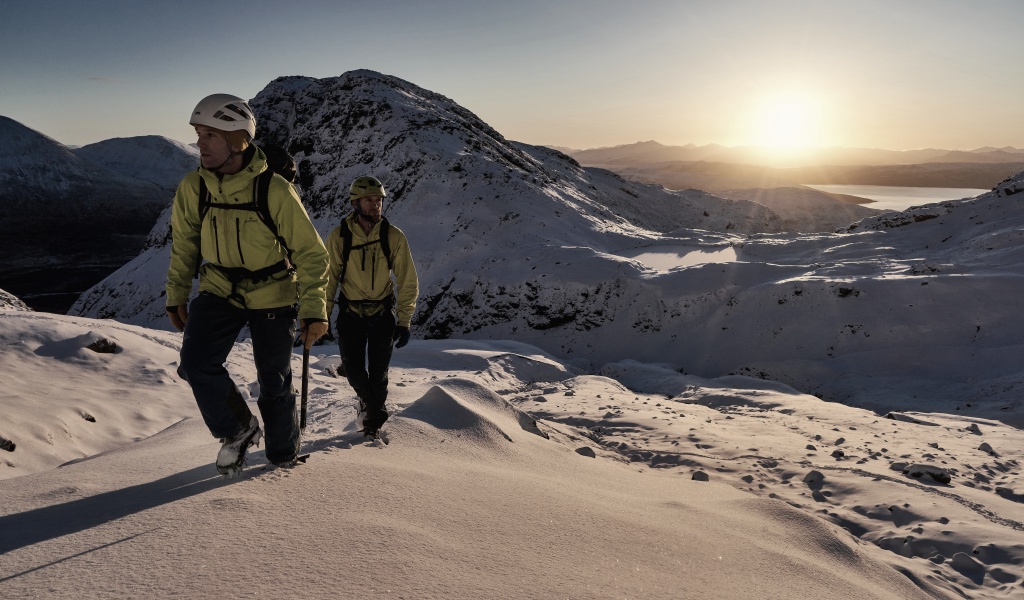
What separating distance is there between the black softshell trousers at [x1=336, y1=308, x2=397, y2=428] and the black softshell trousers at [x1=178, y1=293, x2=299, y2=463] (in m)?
1.31

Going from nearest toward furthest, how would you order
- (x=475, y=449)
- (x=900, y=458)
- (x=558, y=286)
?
(x=475, y=449), (x=900, y=458), (x=558, y=286)

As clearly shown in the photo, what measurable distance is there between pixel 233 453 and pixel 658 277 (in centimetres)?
1537

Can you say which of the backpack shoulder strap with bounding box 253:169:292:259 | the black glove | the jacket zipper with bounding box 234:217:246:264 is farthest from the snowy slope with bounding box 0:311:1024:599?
the backpack shoulder strap with bounding box 253:169:292:259

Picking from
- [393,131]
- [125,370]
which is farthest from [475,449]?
[393,131]

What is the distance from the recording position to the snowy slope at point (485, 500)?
2.52 meters

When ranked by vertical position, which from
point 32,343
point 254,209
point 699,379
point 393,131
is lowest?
point 699,379

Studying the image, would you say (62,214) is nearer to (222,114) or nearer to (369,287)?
(369,287)

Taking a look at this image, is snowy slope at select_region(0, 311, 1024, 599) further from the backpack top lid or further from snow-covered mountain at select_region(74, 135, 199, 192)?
snow-covered mountain at select_region(74, 135, 199, 192)

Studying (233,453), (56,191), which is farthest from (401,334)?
(56,191)

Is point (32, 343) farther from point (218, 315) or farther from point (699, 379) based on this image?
point (699, 379)

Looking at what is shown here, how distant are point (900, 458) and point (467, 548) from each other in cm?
597

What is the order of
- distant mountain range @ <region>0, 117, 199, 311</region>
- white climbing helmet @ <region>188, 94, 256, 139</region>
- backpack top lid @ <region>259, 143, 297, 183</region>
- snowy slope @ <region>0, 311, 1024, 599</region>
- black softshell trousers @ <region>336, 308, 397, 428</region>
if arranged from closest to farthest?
snowy slope @ <region>0, 311, 1024, 599</region>
white climbing helmet @ <region>188, 94, 256, 139</region>
backpack top lid @ <region>259, 143, 297, 183</region>
black softshell trousers @ <region>336, 308, 397, 428</region>
distant mountain range @ <region>0, 117, 199, 311</region>

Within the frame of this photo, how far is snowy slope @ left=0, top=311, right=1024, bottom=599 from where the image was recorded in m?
2.52

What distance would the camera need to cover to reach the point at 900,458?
6.48 m
